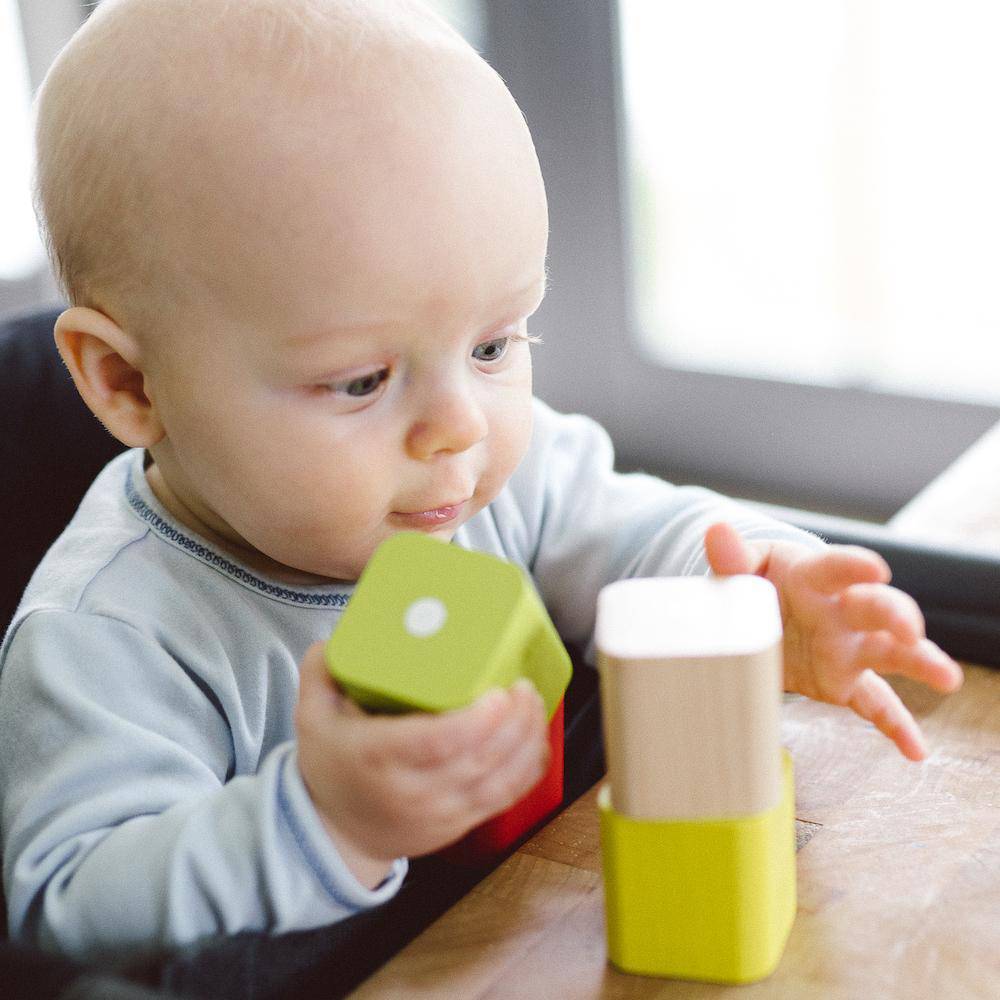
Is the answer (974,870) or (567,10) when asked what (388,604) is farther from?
(567,10)

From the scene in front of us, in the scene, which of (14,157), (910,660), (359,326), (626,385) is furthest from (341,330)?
(14,157)

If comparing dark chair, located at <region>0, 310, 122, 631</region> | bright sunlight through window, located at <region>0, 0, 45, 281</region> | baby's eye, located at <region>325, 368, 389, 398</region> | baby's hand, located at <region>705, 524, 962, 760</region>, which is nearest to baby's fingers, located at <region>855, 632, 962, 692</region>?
baby's hand, located at <region>705, 524, 962, 760</region>

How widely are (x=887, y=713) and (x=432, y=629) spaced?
0.23m

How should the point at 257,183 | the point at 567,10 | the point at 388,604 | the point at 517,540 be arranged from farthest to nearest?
the point at 567,10 < the point at 517,540 < the point at 257,183 < the point at 388,604

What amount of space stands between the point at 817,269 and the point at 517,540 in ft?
3.52

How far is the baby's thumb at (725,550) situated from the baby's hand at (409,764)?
5.4 inches

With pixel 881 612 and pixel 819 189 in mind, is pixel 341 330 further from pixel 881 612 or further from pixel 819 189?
pixel 819 189

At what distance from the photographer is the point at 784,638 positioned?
1.84 ft

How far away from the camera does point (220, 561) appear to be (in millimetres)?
622

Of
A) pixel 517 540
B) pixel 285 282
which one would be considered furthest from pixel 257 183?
pixel 517 540

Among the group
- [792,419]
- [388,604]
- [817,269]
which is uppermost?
[388,604]

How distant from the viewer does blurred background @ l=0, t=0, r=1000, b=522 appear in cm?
Result: 156

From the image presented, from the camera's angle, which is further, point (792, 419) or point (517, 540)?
point (792, 419)

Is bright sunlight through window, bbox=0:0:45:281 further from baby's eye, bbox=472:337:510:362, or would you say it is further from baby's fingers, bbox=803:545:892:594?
baby's fingers, bbox=803:545:892:594
